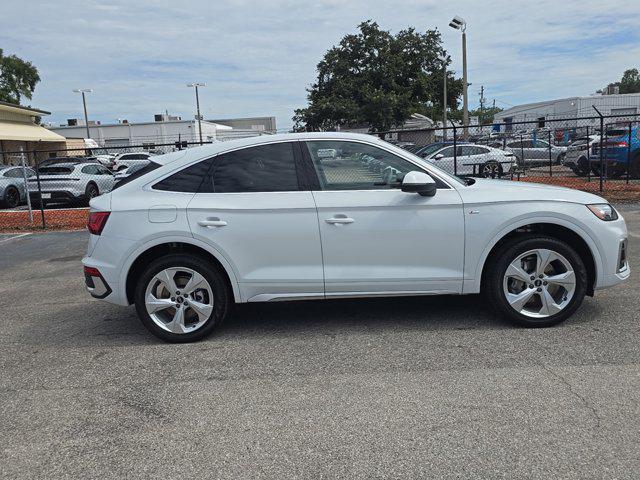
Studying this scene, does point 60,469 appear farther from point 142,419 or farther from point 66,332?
point 66,332

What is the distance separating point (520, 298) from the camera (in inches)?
183

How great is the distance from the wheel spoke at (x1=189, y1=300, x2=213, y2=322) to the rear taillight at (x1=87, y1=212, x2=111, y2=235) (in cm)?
98

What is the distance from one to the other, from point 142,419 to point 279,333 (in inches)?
64.3

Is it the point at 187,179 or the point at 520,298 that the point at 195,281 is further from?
the point at 520,298

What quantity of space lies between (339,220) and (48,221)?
1192cm

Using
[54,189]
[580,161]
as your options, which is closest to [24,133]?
[54,189]

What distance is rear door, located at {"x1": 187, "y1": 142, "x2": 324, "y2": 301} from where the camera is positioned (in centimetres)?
457

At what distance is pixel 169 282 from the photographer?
462 centimetres

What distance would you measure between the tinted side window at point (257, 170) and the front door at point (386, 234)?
286 mm

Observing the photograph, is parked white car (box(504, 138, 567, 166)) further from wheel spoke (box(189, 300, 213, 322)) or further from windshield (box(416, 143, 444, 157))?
wheel spoke (box(189, 300, 213, 322))

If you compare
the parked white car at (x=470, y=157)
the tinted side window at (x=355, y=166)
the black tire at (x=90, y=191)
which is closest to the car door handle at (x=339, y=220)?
the tinted side window at (x=355, y=166)

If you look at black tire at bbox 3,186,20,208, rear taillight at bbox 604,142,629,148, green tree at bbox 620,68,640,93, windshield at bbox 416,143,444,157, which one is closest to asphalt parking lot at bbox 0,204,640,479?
rear taillight at bbox 604,142,629,148

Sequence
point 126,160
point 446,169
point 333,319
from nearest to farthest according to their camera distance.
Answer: point 333,319, point 446,169, point 126,160

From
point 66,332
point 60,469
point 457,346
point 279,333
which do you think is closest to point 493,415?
point 457,346
